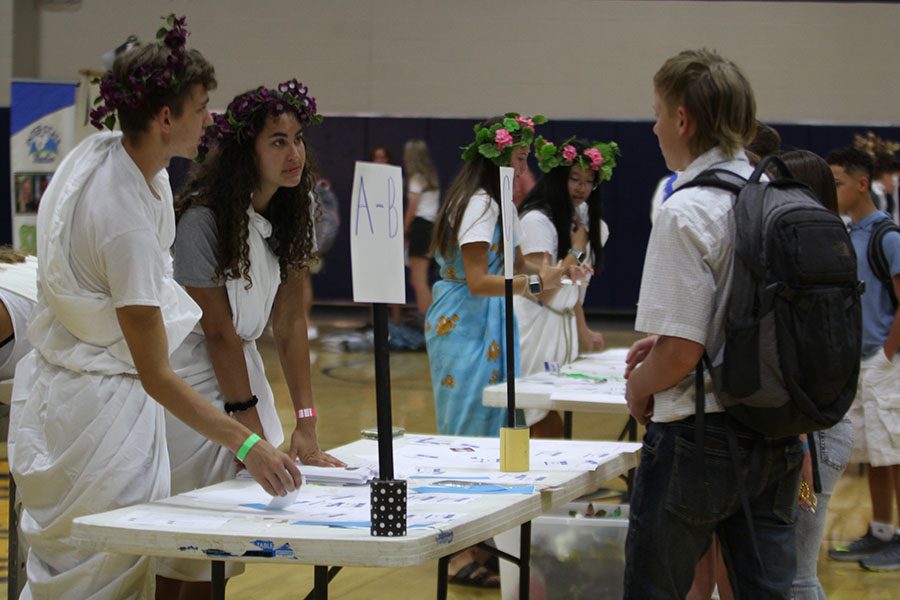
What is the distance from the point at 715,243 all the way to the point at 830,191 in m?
0.75

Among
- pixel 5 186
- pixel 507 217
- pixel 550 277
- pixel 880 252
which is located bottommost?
pixel 550 277

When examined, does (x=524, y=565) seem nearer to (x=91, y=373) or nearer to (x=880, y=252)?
(x=91, y=373)

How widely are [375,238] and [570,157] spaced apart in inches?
109

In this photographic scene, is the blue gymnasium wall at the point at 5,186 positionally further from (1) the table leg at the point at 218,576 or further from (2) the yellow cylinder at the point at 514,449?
(1) the table leg at the point at 218,576

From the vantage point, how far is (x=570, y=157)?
4.45 meters

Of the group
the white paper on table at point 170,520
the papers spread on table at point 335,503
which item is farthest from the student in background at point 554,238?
the white paper on table at point 170,520

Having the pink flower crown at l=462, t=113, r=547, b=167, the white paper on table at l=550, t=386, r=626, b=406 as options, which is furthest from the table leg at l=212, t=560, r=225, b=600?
the pink flower crown at l=462, t=113, r=547, b=167

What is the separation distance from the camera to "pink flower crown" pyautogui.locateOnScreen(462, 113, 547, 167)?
383cm

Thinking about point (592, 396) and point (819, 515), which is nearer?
point (819, 515)

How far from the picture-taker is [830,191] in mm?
2555

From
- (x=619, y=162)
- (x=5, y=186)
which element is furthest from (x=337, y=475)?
(x=5, y=186)

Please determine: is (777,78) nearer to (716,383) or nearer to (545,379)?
(545,379)

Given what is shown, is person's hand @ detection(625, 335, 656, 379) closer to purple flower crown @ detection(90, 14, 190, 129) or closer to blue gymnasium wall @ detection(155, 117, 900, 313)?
purple flower crown @ detection(90, 14, 190, 129)

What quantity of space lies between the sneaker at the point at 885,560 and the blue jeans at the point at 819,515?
161 centimetres
